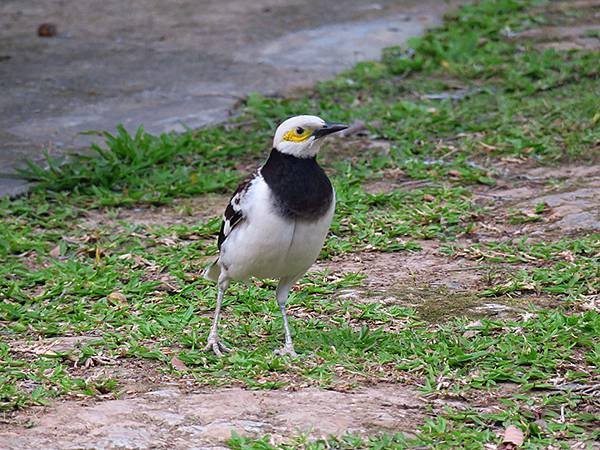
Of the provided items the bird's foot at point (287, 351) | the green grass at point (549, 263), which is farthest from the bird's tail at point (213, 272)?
the green grass at point (549, 263)

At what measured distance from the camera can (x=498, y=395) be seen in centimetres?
467

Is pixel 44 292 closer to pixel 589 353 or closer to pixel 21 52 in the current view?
pixel 589 353

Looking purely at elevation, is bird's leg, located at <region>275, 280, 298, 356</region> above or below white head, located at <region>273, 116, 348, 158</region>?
below

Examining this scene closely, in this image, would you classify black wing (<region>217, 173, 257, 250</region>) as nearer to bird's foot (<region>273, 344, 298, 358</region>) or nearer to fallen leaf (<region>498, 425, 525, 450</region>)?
bird's foot (<region>273, 344, 298, 358</region>)

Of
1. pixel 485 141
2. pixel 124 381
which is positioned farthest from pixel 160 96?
pixel 124 381

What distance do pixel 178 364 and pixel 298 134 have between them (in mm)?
1140

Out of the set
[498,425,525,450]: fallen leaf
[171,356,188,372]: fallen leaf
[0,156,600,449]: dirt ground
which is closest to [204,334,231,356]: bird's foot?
[171,356,188,372]: fallen leaf

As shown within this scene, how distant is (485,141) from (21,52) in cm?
486

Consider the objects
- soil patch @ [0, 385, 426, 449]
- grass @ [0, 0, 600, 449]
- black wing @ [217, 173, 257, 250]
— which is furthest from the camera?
black wing @ [217, 173, 257, 250]

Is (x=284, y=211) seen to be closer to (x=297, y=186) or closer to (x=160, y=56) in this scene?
(x=297, y=186)

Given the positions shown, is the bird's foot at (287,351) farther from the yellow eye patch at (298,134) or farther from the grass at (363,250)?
the yellow eye patch at (298,134)

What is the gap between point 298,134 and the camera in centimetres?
499

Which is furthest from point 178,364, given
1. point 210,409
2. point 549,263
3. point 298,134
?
point 549,263

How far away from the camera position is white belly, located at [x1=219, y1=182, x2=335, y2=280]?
4.87 m
